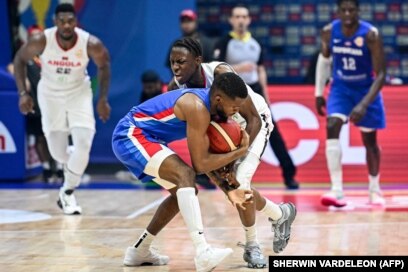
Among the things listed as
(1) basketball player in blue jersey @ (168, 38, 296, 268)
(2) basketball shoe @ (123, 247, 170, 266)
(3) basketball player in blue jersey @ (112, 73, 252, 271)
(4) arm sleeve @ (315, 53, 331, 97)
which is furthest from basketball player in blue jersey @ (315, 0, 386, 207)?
(3) basketball player in blue jersey @ (112, 73, 252, 271)

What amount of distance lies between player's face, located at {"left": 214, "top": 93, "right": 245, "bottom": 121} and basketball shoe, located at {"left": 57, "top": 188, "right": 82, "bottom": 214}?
3571 millimetres

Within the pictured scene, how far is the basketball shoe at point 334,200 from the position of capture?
10.3 meters

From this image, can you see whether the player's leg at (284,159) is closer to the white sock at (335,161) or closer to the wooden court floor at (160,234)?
the wooden court floor at (160,234)

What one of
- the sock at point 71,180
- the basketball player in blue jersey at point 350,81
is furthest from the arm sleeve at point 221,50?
the sock at point 71,180

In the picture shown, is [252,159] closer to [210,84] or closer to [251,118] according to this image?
[251,118]

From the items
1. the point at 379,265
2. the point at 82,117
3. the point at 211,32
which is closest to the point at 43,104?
the point at 82,117

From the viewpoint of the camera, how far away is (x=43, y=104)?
409 inches

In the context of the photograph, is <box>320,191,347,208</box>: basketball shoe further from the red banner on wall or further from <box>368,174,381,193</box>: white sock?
the red banner on wall

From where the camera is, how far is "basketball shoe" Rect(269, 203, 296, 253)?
7383 millimetres

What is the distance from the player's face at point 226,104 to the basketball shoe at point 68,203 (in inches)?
141

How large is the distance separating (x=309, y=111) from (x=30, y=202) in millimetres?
3726

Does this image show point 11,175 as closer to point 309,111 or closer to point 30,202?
point 30,202

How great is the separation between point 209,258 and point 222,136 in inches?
32.8

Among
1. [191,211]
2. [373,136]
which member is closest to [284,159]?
[373,136]
